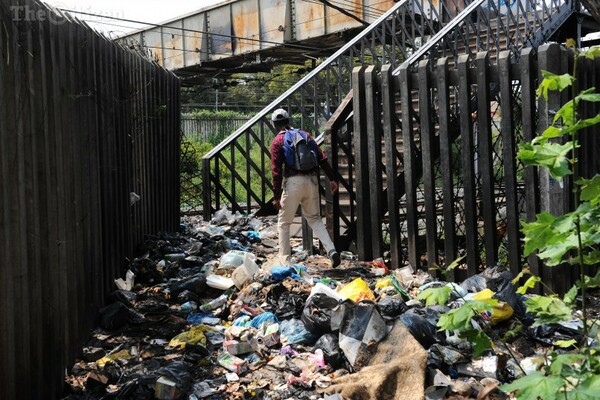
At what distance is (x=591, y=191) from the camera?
2.54 metres

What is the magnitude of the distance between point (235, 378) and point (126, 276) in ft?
8.22

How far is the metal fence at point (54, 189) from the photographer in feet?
11.6

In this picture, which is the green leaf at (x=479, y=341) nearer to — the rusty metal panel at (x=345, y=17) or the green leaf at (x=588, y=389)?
the green leaf at (x=588, y=389)

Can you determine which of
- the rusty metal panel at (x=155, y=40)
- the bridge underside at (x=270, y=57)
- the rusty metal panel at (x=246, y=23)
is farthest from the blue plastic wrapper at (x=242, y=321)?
the rusty metal panel at (x=155, y=40)

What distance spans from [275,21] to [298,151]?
1275cm

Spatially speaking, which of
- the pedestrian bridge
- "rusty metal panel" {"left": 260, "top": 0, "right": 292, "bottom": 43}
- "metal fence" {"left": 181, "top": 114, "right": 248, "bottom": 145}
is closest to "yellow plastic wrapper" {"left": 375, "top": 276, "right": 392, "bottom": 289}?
the pedestrian bridge

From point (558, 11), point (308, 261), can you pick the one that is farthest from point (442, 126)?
point (558, 11)

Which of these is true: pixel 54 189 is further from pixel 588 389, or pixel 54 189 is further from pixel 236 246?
pixel 236 246

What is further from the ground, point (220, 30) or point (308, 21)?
point (220, 30)

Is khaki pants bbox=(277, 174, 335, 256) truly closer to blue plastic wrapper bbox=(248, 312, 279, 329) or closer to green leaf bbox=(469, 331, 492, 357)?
blue plastic wrapper bbox=(248, 312, 279, 329)

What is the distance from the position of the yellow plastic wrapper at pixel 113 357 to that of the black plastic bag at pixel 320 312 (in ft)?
4.38

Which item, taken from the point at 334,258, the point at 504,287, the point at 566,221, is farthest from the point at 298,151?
the point at 566,221

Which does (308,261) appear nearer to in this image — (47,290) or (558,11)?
(47,290)

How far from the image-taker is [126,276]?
6.68 m
